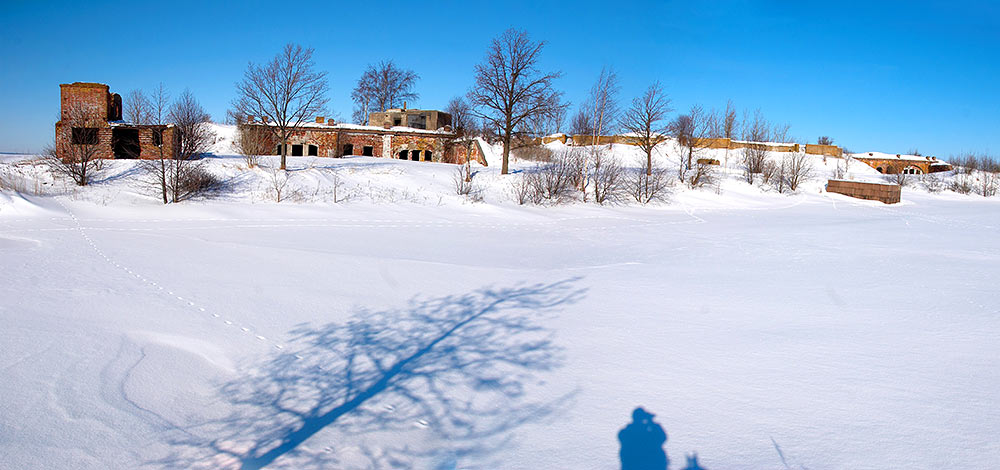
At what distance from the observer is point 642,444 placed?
4.03m

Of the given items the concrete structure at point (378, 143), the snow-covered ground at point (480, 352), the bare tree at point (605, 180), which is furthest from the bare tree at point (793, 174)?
the snow-covered ground at point (480, 352)

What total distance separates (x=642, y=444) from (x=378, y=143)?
36.6 m

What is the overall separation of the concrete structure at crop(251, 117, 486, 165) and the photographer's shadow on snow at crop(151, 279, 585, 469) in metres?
32.3

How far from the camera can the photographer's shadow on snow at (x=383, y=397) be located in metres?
3.91

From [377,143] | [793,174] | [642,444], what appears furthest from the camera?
[377,143]

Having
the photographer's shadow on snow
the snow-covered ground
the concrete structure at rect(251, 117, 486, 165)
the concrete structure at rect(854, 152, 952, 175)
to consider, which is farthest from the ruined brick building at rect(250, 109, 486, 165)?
the concrete structure at rect(854, 152, 952, 175)

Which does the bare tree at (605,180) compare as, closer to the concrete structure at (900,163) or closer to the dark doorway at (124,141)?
the dark doorway at (124,141)

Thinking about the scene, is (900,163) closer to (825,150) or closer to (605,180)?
(825,150)

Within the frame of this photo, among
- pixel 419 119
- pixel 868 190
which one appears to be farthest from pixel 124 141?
pixel 868 190

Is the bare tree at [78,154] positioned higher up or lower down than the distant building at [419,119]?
lower down

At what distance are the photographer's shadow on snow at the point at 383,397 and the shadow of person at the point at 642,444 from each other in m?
0.65

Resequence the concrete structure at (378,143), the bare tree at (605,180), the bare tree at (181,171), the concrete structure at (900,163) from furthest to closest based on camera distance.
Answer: the concrete structure at (900,163)
the concrete structure at (378,143)
the bare tree at (605,180)
the bare tree at (181,171)

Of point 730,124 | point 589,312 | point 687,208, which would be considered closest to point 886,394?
point 589,312

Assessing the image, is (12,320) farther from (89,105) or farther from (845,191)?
(845,191)
